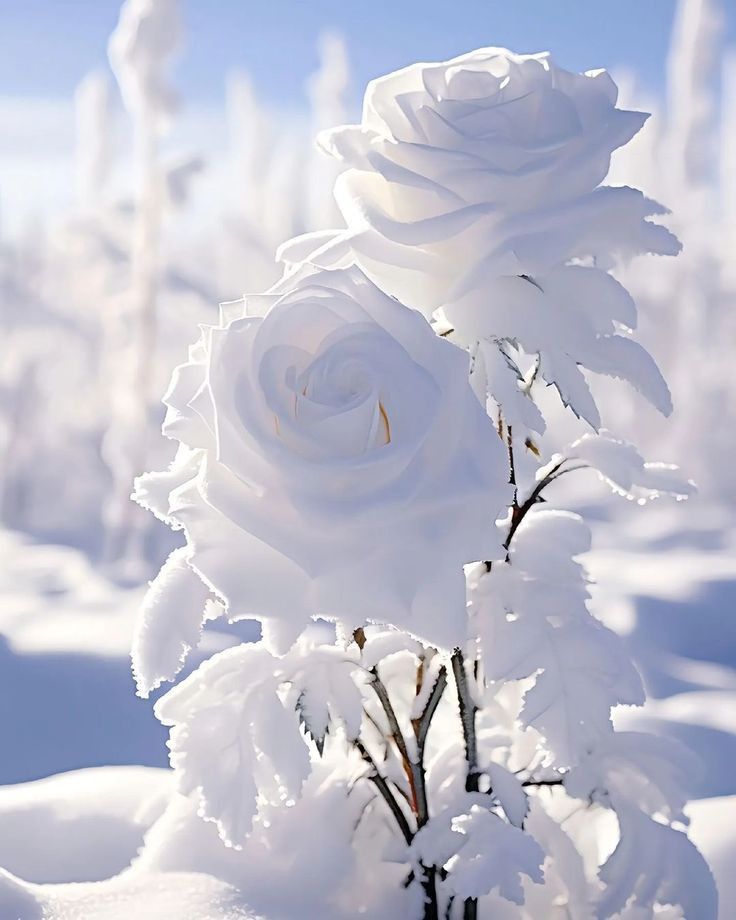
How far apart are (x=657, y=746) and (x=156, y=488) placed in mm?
550

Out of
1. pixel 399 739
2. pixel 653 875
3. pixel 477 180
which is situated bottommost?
pixel 653 875

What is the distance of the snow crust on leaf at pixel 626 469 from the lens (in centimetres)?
84

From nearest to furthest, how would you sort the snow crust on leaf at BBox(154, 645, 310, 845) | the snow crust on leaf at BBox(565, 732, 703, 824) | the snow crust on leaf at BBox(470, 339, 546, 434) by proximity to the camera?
the snow crust on leaf at BBox(470, 339, 546, 434)
the snow crust on leaf at BBox(154, 645, 310, 845)
the snow crust on leaf at BBox(565, 732, 703, 824)

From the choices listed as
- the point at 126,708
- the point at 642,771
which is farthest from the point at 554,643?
the point at 126,708

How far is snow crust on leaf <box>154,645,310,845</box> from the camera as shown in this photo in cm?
77

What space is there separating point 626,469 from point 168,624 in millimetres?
420

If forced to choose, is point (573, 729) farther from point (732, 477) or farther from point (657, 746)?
point (732, 477)

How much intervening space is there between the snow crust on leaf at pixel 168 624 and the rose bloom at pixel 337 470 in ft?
0.50

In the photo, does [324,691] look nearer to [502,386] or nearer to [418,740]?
[418,740]

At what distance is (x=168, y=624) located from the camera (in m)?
0.71

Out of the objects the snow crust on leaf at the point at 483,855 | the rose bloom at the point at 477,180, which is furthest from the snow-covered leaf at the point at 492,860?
the rose bloom at the point at 477,180

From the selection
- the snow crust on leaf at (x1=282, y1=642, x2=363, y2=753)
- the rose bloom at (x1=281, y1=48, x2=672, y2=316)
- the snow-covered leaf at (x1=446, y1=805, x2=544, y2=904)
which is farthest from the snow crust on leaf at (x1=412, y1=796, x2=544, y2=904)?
the rose bloom at (x1=281, y1=48, x2=672, y2=316)

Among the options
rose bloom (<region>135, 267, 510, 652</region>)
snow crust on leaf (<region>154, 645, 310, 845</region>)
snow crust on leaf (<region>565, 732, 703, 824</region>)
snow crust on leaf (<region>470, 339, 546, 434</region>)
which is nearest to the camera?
rose bloom (<region>135, 267, 510, 652</region>)

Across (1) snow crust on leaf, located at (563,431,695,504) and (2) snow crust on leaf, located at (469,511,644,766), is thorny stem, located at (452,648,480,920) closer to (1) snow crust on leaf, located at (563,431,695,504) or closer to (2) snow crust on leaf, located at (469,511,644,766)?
(2) snow crust on leaf, located at (469,511,644,766)
